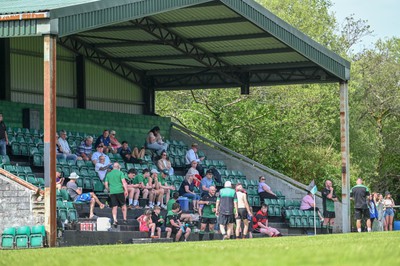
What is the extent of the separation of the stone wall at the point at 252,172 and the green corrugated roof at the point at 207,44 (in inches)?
77.5

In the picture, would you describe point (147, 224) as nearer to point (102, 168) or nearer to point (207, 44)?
point (102, 168)

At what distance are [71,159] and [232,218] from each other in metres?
4.94

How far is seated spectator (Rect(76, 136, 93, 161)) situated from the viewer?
99.6 feet

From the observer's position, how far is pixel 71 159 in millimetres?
29328

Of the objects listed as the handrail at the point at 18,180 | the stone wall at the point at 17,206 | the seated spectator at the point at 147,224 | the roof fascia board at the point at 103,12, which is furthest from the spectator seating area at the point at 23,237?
the seated spectator at the point at 147,224

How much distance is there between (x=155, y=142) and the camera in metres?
34.4

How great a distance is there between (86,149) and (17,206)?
7.80 metres

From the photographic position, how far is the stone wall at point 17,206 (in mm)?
22703

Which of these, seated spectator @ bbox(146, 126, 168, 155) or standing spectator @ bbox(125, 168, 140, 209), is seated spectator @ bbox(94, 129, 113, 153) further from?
standing spectator @ bbox(125, 168, 140, 209)

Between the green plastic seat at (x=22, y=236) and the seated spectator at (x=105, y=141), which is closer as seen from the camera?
the green plastic seat at (x=22, y=236)

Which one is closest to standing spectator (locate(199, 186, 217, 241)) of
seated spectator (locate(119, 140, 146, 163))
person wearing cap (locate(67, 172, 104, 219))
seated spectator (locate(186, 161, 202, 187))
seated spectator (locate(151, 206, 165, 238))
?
seated spectator (locate(151, 206, 165, 238))

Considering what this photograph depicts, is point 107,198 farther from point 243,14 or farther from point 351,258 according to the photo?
point 351,258

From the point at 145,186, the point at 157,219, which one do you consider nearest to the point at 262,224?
the point at 145,186

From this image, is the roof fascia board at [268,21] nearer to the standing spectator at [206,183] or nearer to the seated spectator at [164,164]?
the standing spectator at [206,183]
